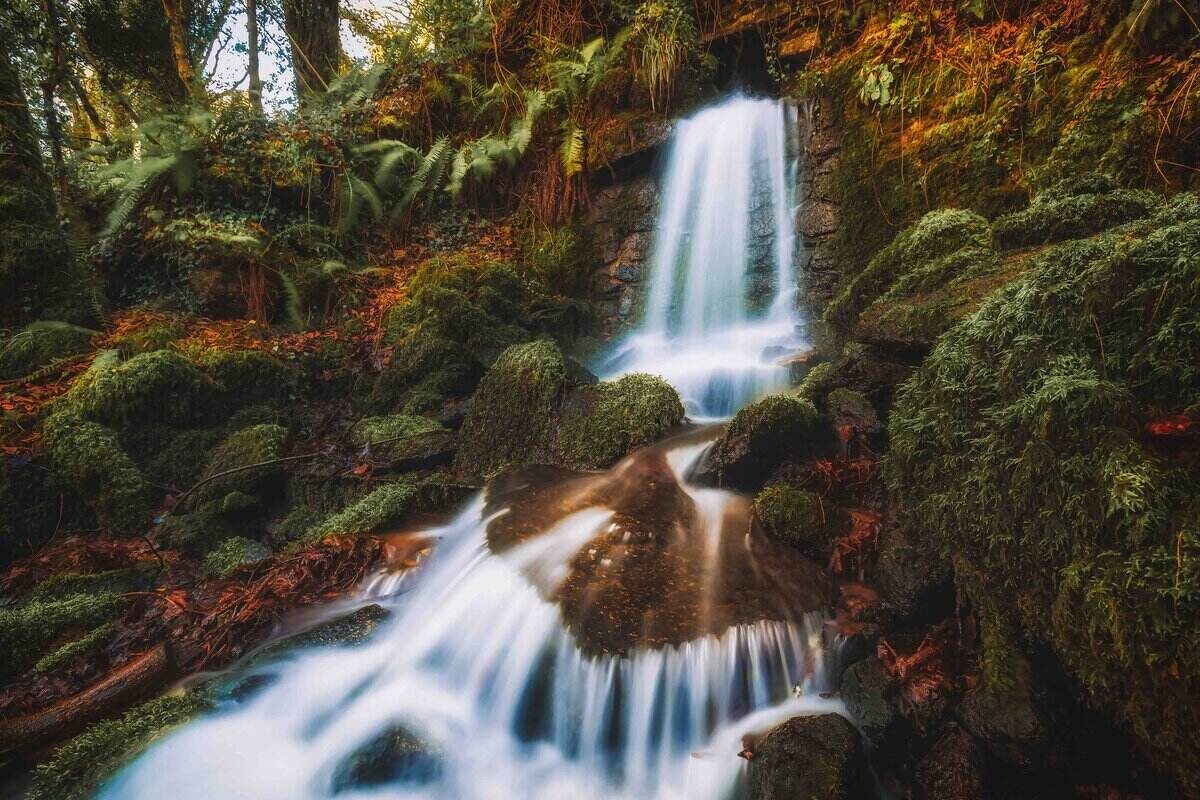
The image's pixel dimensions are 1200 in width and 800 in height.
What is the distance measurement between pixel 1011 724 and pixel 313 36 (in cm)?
1484

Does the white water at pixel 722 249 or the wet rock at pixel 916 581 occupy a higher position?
the white water at pixel 722 249

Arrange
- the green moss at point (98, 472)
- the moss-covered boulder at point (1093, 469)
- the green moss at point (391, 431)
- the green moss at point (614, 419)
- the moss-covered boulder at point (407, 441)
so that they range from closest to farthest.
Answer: the moss-covered boulder at point (1093, 469) < the green moss at point (98, 472) < the green moss at point (614, 419) < the moss-covered boulder at point (407, 441) < the green moss at point (391, 431)

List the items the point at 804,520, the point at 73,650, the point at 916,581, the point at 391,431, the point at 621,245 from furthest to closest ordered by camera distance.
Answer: the point at 621,245
the point at 391,431
the point at 804,520
the point at 73,650
the point at 916,581

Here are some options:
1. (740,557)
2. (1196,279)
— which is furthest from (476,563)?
(1196,279)

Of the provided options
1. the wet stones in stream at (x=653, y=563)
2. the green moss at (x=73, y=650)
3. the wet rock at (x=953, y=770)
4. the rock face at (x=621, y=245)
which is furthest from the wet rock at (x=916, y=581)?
the rock face at (x=621, y=245)

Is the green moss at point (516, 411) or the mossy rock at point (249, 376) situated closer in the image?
the green moss at point (516, 411)

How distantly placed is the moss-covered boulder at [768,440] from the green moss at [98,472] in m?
5.05

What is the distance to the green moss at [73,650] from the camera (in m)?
3.02

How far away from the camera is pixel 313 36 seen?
447 inches

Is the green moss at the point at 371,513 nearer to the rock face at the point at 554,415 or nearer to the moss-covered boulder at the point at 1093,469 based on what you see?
the rock face at the point at 554,415

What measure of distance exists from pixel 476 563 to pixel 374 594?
2.55 feet

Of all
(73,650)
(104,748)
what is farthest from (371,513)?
(104,748)

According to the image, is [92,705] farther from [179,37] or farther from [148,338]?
[179,37]

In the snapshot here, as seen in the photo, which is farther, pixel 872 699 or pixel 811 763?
pixel 872 699
